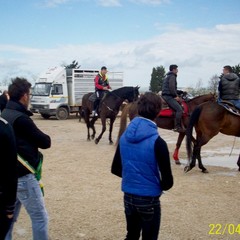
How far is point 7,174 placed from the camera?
2.62 m

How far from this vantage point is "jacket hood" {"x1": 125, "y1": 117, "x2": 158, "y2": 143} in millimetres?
3029

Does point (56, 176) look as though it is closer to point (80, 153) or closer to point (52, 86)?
point (80, 153)

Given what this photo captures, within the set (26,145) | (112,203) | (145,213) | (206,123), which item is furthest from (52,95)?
(145,213)

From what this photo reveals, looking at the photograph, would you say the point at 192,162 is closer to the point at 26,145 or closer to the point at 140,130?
the point at 140,130

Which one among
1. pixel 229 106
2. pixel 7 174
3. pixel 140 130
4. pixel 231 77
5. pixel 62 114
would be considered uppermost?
pixel 231 77

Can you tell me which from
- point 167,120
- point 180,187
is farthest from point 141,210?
point 167,120

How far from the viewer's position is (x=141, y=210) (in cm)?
307

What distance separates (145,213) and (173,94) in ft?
21.9

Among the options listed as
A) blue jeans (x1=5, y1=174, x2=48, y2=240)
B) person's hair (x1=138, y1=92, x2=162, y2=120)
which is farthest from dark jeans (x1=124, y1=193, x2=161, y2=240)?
blue jeans (x1=5, y1=174, x2=48, y2=240)

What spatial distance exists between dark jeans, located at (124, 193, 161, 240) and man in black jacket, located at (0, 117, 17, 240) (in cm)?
106

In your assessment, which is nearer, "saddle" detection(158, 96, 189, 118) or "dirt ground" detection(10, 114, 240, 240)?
"dirt ground" detection(10, 114, 240, 240)
